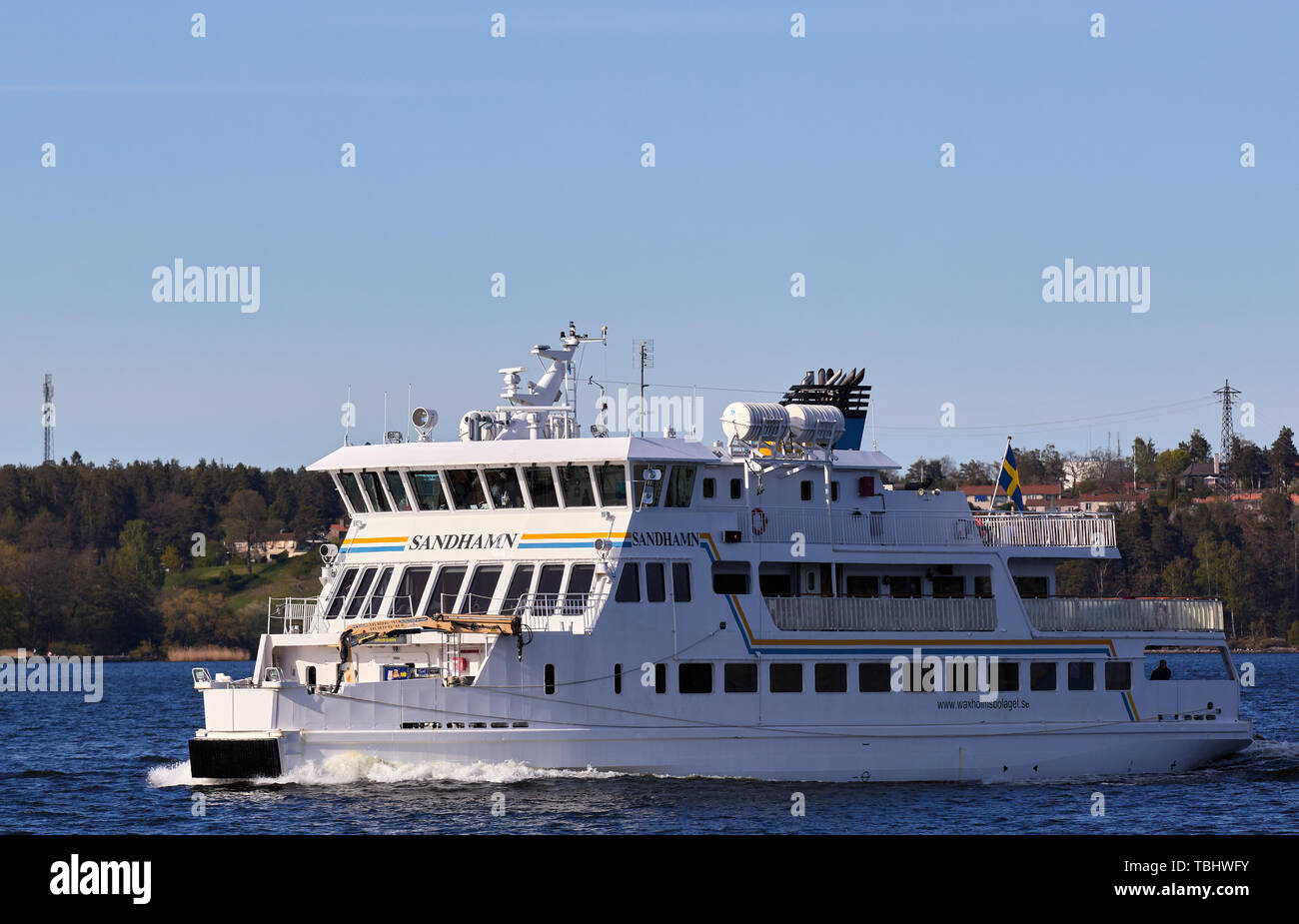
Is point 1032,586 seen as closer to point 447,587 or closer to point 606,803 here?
point 606,803

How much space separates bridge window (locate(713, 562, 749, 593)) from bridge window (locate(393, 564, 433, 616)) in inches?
196

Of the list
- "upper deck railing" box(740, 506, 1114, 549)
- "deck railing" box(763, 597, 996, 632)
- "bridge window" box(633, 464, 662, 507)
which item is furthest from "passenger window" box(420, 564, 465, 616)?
"deck railing" box(763, 597, 996, 632)

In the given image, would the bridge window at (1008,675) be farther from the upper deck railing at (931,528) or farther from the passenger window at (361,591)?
the passenger window at (361,591)

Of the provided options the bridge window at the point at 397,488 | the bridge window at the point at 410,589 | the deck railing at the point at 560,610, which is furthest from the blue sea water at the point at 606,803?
the bridge window at the point at 397,488

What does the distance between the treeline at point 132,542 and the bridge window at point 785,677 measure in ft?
304

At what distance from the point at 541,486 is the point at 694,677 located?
417 cm

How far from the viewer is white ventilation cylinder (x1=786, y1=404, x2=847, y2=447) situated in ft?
96.5

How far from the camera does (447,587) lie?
2756 cm

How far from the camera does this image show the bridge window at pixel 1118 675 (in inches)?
1220

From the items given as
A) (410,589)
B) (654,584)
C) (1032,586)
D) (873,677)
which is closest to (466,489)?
(410,589)

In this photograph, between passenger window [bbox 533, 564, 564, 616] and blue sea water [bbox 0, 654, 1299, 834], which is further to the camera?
passenger window [bbox 533, 564, 564, 616]

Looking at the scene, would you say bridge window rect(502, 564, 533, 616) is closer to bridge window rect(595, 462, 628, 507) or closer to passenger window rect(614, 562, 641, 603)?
passenger window rect(614, 562, 641, 603)

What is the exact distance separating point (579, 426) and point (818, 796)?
8143 millimetres
